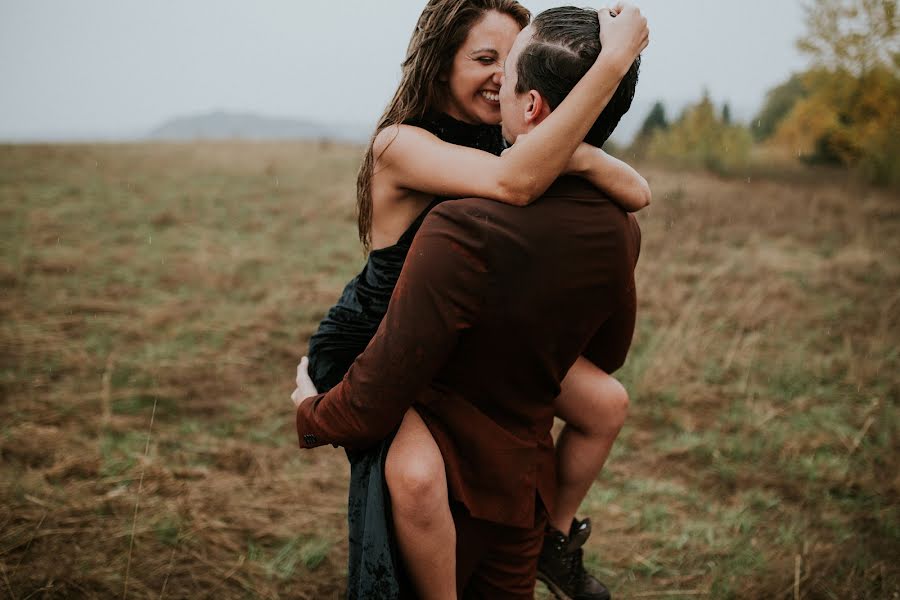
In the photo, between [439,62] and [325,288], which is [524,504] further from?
[325,288]

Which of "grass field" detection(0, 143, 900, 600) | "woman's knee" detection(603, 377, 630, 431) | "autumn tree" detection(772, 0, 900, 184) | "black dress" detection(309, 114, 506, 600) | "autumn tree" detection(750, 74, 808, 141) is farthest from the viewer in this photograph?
"autumn tree" detection(750, 74, 808, 141)

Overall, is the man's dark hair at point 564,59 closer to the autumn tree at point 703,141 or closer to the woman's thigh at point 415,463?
the woman's thigh at point 415,463

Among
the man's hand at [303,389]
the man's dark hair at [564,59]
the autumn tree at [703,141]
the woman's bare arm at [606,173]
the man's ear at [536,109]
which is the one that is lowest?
the man's hand at [303,389]

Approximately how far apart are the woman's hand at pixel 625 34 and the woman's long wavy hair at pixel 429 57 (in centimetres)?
63

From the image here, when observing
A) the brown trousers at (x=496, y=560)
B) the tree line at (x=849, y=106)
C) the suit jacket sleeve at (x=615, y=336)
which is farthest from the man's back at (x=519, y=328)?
the tree line at (x=849, y=106)

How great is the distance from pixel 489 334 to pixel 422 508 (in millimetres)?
471

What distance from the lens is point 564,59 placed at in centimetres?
142

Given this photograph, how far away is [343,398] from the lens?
144 centimetres

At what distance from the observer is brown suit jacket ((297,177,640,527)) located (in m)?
1.31

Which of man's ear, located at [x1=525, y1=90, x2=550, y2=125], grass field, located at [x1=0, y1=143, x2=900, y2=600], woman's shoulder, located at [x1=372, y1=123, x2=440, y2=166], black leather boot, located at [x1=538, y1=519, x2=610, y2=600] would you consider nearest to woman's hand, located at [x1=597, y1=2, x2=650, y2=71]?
man's ear, located at [x1=525, y1=90, x2=550, y2=125]

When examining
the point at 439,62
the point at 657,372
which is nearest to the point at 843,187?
the point at 657,372

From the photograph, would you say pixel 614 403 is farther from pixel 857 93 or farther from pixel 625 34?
pixel 857 93

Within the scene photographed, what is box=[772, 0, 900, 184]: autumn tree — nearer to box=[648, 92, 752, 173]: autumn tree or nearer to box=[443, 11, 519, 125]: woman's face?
box=[648, 92, 752, 173]: autumn tree

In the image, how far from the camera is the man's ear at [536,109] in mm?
1496
